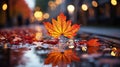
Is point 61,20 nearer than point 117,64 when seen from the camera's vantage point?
No

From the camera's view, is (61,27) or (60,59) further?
(61,27)

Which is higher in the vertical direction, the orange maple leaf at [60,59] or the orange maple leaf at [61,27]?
the orange maple leaf at [61,27]

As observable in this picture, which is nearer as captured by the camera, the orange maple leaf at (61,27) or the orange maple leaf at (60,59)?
the orange maple leaf at (60,59)

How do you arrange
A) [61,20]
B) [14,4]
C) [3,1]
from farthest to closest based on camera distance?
[14,4]
[3,1]
[61,20]

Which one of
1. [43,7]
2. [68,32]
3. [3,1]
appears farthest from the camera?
[43,7]

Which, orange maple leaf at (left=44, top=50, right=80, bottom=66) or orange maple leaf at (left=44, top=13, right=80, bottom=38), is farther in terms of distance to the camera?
orange maple leaf at (left=44, top=13, right=80, bottom=38)

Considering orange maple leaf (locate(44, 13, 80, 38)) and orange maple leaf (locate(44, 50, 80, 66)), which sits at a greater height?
orange maple leaf (locate(44, 13, 80, 38))

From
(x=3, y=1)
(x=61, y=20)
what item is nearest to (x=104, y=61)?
(x=61, y=20)

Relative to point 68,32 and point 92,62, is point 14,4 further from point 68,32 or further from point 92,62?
point 92,62

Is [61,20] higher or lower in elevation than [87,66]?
higher

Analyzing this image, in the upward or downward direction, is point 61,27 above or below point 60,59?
above
